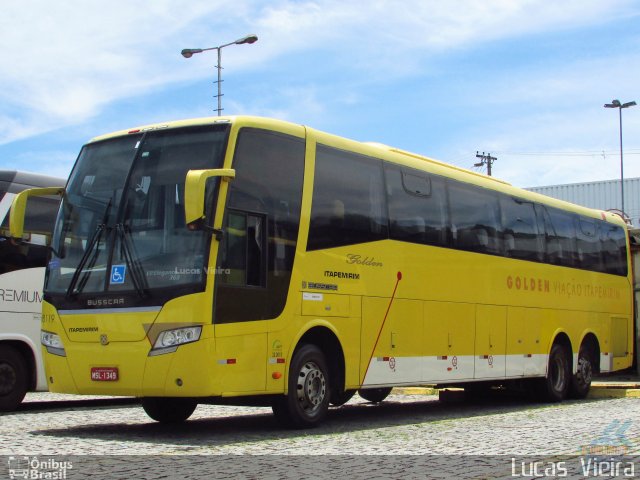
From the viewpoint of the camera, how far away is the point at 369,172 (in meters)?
13.3

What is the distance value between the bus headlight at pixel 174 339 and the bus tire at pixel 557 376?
9.91 m

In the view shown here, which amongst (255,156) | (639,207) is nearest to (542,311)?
(255,156)

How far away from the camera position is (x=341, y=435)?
431 inches

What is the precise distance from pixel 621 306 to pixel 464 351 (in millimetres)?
7938

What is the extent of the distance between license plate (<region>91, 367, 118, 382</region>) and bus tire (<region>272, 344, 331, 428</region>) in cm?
203

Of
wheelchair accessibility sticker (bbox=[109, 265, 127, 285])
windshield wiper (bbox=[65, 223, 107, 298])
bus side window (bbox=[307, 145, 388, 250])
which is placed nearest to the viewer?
wheelchair accessibility sticker (bbox=[109, 265, 127, 285])

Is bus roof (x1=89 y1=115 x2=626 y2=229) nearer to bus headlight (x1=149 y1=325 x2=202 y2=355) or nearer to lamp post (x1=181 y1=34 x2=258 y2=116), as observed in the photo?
bus headlight (x1=149 y1=325 x2=202 y2=355)

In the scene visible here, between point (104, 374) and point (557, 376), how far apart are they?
1076 centimetres

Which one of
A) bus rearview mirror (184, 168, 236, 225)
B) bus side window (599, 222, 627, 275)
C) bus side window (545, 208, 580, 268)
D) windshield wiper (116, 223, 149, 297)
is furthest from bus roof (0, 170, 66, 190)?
bus side window (599, 222, 627, 275)

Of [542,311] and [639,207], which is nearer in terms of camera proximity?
[542,311]

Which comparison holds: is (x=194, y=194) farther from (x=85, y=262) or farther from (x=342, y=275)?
(x=342, y=275)

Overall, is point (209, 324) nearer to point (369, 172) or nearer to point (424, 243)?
point (369, 172)

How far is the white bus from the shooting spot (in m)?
13.7

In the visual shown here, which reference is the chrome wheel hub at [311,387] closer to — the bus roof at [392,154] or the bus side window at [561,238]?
the bus roof at [392,154]
